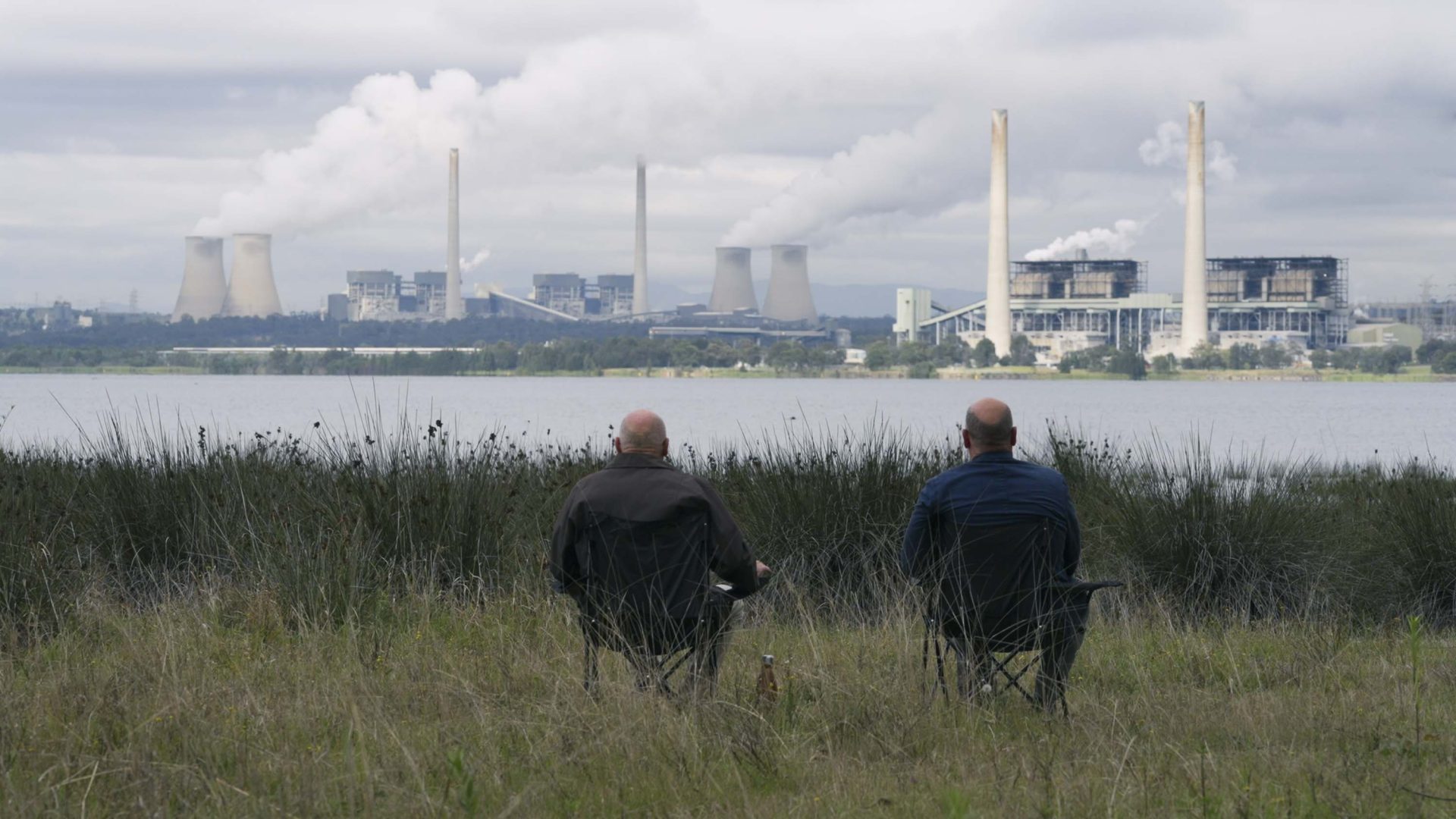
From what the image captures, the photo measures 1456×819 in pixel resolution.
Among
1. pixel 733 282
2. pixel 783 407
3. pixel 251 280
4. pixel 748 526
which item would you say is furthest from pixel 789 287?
pixel 748 526

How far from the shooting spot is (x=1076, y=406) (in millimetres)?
71375

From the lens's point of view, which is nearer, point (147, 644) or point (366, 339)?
point (147, 644)

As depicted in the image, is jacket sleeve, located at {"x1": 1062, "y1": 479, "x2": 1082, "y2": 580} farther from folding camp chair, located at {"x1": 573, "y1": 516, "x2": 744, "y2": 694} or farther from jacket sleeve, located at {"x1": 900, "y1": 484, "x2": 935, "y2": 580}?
folding camp chair, located at {"x1": 573, "y1": 516, "x2": 744, "y2": 694}

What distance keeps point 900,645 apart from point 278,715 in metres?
2.34

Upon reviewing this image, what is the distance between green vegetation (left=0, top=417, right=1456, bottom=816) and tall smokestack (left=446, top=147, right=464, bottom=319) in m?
155

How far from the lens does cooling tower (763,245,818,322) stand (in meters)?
161

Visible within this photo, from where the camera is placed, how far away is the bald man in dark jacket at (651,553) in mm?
5395

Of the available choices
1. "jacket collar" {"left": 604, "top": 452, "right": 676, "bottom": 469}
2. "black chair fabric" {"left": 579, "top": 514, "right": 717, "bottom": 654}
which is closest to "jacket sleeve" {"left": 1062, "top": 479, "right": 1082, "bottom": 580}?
"black chair fabric" {"left": 579, "top": 514, "right": 717, "bottom": 654}

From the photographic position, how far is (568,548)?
18.1 feet

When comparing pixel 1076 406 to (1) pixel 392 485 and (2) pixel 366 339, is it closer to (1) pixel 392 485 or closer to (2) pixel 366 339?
(1) pixel 392 485

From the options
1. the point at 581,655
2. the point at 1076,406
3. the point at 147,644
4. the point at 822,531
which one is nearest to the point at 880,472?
the point at 822,531

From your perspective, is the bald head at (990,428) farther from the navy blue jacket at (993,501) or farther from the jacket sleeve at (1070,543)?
the jacket sleeve at (1070,543)

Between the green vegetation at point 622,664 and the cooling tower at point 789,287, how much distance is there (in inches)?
5886

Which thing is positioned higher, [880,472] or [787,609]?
[880,472]
